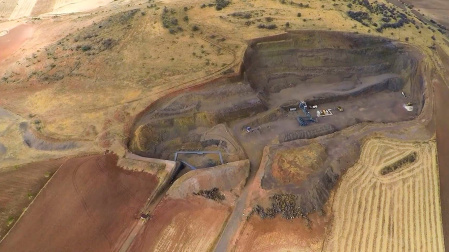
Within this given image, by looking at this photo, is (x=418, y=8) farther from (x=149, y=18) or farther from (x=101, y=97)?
(x=101, y=97)

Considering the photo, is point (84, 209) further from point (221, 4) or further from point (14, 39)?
point (14, 39)

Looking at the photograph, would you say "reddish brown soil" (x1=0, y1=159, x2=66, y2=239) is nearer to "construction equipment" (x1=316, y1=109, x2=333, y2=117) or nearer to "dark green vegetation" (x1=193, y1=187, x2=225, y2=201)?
"dark green vegetation" (x1=193, y1=187, x2=225, y2=201)

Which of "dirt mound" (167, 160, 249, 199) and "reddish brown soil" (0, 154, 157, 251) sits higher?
"reddish brown soil" (0, 154, 157, 251)

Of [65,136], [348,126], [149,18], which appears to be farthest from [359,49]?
[65,136]

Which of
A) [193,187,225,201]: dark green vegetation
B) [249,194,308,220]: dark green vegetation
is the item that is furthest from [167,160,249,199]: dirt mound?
[249,194,308,220]: dark green vegetation

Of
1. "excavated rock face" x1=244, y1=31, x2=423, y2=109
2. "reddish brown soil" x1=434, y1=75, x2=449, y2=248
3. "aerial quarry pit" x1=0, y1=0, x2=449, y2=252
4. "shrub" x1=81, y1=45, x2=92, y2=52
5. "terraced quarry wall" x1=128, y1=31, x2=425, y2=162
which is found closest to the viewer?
"aerial quarry pit" x1=0, y1=0, x2=449, y2=252
